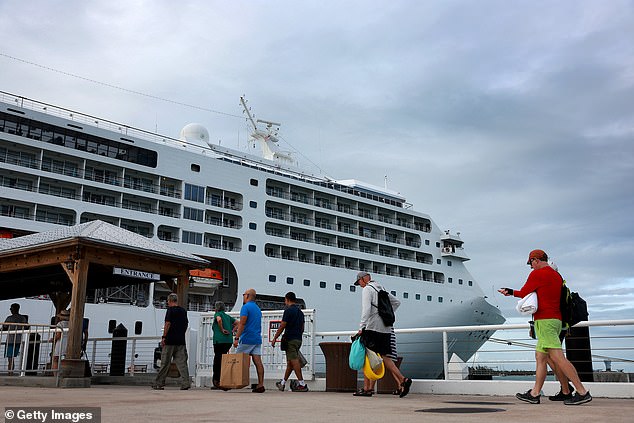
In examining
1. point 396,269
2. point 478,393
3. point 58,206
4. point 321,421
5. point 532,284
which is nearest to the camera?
point 321,421

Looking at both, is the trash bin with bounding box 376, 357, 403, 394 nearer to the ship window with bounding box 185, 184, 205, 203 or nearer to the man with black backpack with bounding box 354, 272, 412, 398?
the man with black backpack with bounding box 354, 272, 412, 398

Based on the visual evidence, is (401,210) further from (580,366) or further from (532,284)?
(532,284)

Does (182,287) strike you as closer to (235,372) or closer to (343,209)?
(235,372)

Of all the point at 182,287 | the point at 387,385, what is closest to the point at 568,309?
the point at 387,385

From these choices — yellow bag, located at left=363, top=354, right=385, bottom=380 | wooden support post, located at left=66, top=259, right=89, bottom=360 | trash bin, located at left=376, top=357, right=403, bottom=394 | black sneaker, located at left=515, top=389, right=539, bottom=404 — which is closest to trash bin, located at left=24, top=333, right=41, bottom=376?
wooden support post, located at left=66, top=259, right=89, bottom=360

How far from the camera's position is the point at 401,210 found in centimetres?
4000

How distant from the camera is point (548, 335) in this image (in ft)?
18.5

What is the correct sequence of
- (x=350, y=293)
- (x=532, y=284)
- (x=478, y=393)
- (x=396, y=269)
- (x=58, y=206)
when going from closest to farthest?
(x=532, y=284) → (x=478, y=393) → (x=58, y=206) → (x=350, y=293) → (x=396, y=269)

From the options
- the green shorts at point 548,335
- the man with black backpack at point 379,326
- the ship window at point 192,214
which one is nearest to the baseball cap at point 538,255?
the green shorts at point 548,335

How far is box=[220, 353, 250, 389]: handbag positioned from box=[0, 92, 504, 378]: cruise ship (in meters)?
13.1

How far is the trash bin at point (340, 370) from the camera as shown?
27.4 feet

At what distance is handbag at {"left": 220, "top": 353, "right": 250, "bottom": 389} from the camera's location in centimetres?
810

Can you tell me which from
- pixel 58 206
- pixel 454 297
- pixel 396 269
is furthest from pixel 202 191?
pixel 454 297

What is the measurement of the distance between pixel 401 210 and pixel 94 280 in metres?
28.6
